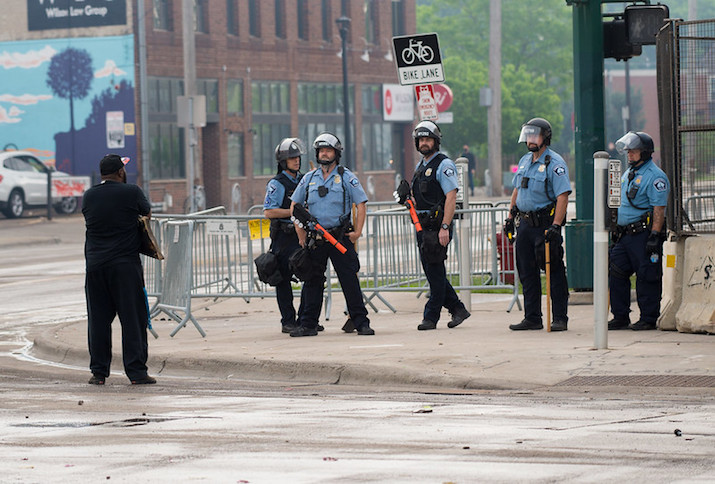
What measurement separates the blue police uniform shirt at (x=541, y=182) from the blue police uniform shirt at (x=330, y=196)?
145 cm

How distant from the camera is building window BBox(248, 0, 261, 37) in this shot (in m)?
52.6

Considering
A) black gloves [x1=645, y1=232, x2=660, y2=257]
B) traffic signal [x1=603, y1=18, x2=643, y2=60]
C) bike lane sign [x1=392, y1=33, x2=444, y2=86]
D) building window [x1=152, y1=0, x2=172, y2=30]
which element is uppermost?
building window [x1=152, y1=0, x2=172, y2=30]

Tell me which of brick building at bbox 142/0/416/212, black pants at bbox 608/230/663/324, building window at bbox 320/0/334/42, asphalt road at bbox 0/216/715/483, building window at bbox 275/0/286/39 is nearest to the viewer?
asphalt road at bbox 0/216/715/483

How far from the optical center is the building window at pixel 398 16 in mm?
61938

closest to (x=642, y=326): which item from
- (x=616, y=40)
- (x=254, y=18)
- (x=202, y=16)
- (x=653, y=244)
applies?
(x=653, y=244)

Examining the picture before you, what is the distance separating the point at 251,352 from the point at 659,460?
586cm

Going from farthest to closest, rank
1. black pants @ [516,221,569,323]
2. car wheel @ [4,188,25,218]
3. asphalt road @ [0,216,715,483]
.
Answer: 1. car wheel @ [4,188,25,218]
2. black pants @ [516,221,569,323]
3. asphalt road @ [0,216,715,483]

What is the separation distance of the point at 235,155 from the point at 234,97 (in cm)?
205

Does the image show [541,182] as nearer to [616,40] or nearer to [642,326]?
[642,326]

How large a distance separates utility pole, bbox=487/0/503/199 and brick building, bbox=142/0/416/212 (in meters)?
4.96

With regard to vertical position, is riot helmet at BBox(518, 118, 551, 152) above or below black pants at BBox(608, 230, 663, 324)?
above

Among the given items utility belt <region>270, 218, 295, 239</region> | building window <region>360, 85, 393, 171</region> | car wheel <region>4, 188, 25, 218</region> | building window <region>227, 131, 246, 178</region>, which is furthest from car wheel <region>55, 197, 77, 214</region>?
utility belt <region>270, 218, 295, 239</region>

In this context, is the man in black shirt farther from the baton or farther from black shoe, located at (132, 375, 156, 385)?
the baton

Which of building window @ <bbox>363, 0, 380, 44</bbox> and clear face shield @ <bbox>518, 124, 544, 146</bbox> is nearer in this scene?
clear face shield @ <bbox>518, 124, 544, 146</bbox>
